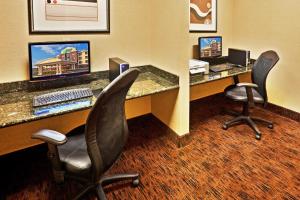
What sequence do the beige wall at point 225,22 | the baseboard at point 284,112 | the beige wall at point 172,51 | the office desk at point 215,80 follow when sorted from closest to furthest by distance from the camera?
the beige wall at point 172,51, the office desk at point 215,80, the baseboard at point 284,112, the beige wall at point 225,22

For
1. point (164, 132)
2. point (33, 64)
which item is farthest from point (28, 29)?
point (164, 132)

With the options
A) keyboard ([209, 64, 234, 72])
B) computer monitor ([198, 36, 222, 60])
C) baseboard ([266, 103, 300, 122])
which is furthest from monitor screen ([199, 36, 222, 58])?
baseboard ([266, 103, 300, 122])

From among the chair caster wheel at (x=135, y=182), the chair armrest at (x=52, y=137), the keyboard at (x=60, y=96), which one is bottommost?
the chair caster wheel at (x=135, y=182)

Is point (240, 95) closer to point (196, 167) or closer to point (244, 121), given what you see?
point (244, 121)

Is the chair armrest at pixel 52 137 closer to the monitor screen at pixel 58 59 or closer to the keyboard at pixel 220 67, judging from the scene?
the monitor screen at pixel 58 59

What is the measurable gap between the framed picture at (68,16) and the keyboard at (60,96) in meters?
0.60

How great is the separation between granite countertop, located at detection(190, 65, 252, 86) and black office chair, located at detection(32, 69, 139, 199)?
3.95 feet

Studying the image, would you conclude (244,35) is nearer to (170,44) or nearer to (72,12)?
(170,44)

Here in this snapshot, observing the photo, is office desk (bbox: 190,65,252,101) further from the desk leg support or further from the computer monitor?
the desk leg support

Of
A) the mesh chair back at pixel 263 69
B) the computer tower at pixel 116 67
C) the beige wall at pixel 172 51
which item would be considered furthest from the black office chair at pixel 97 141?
the mesh chair back at pixel 263 69

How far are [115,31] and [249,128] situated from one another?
188cm

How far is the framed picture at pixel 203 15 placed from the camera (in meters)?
3.09

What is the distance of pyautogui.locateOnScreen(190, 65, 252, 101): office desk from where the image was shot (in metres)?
2.71

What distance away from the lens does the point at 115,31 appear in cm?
251
